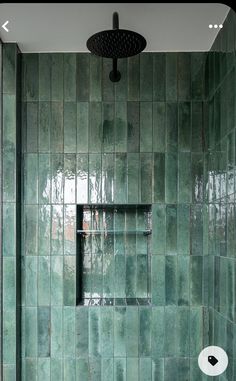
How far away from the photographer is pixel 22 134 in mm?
1727

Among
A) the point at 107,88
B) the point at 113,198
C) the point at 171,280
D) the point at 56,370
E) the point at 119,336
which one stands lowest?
the point at 56,370

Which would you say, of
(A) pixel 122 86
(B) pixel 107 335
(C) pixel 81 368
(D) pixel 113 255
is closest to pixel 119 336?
(B) pixel 107 335

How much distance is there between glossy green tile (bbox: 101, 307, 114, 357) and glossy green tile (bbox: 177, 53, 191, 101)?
84 centimetres

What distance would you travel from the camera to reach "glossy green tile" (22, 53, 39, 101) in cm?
169

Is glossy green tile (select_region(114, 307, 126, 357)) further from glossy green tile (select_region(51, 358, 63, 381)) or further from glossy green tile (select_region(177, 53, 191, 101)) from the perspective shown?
glossy green tile (select_region(177, 53, 191, 101))

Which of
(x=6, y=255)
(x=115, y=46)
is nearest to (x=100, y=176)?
(x=6, y=255)

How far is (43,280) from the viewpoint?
1720mm

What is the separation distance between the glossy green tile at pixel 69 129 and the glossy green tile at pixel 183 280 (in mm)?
562

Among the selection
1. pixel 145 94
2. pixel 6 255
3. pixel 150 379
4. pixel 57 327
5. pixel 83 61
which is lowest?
pixel 150 379

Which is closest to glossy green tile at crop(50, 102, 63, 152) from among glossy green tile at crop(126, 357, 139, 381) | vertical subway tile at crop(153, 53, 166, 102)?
vertical subway tile at crop(153, 53, 166, 102)

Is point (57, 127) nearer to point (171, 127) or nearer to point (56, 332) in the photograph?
point (171, 127)

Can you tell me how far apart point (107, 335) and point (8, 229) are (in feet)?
1.72

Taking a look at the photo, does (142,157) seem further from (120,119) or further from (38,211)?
(38,211)

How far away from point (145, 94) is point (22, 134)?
471 millimetres
